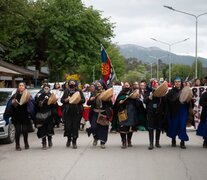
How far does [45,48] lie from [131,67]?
152 metres

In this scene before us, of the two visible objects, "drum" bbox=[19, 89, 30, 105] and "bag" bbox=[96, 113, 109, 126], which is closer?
"drum" bbox=[19, 89, 30, 105]

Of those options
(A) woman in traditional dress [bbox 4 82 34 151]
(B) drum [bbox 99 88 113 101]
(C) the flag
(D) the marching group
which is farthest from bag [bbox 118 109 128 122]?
(C) the flag

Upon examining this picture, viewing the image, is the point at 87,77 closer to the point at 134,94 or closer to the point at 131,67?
the point at 134,94

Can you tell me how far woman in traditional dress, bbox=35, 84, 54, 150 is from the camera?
41.6 ft

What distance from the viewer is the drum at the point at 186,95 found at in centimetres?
1234

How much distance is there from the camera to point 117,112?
13.0m

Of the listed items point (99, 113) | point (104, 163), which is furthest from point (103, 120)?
point (104, 163)

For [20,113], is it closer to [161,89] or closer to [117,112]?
[117,112]

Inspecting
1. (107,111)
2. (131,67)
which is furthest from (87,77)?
(131,67)

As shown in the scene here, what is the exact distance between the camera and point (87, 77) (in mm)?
85188

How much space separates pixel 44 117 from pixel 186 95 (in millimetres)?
3770

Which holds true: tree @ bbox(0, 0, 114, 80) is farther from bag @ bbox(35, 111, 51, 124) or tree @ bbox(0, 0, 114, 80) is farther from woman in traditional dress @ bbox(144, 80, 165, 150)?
woman in traditional dress @ bbox(144, 80, 165, 150)

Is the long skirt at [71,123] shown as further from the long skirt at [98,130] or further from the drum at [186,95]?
the drum at [186,95]

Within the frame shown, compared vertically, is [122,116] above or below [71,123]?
above
